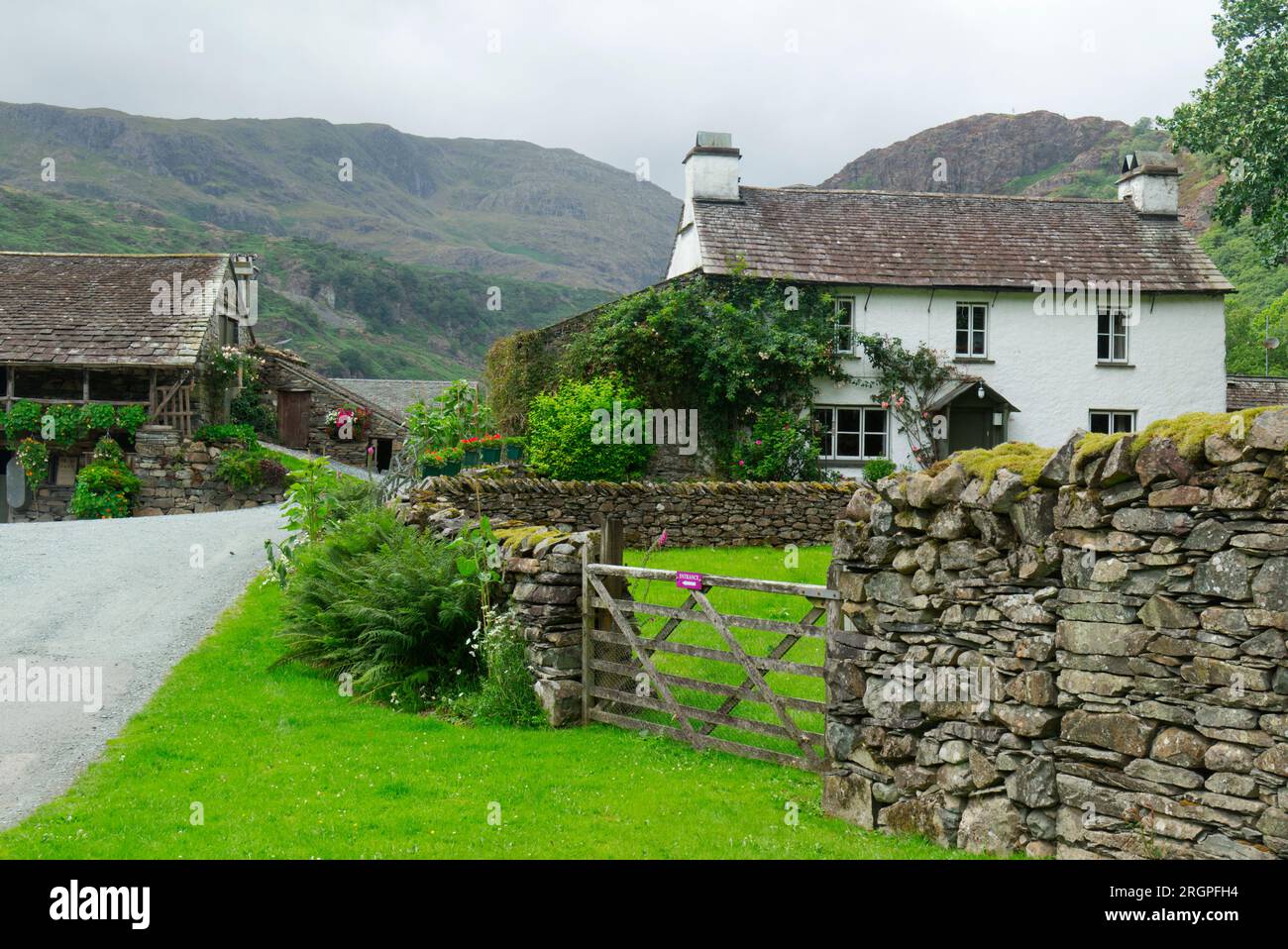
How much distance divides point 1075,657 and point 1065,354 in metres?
23.0

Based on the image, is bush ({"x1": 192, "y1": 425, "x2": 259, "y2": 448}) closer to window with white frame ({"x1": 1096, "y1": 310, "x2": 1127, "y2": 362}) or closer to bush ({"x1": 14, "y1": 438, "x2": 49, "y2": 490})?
bush ({"x1": 14, "y1": 438, "x2": 49, "y2": 490})

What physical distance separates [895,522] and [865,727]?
4.69ft

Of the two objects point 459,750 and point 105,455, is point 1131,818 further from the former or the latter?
point 105,455

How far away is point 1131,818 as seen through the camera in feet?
18.0

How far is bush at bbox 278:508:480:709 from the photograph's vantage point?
10.6 metres

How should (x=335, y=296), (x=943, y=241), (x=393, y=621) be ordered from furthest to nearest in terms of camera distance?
(x=335, y=296) < (x=943, y=241) < (x=393, y=621)

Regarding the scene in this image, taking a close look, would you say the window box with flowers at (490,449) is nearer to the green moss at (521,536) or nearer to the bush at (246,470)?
the bush at (246,470)

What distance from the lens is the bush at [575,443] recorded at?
21.3 m

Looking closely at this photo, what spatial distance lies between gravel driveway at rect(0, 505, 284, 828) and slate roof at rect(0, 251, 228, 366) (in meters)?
9.07

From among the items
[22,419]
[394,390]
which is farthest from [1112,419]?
[394,390]

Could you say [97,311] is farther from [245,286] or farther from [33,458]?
[33,458]

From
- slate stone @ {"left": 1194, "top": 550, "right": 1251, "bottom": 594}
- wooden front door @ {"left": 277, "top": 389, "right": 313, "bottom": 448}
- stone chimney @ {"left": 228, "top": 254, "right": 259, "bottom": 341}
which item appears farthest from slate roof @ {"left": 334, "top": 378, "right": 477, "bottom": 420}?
slate stone @ {"left": 1194, "top": 550, "right": 1251, "bottom": 594}

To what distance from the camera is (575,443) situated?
70.1ft
